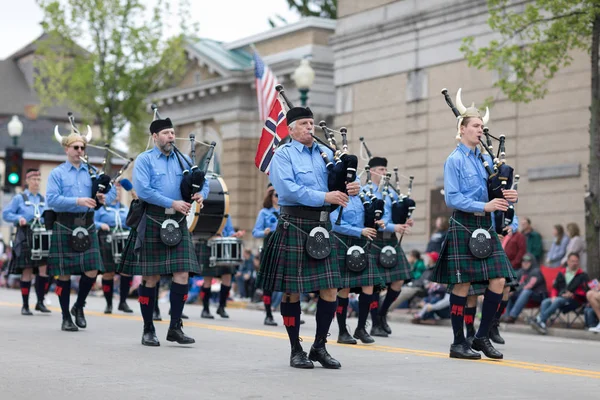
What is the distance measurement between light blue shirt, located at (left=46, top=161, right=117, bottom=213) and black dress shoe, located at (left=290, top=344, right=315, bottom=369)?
385cm

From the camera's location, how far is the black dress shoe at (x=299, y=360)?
784cm

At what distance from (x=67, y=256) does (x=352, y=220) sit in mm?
2810

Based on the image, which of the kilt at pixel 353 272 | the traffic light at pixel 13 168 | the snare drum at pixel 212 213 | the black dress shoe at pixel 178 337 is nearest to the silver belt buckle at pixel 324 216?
the black dress shoe at pixel 178 337

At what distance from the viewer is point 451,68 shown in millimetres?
21531

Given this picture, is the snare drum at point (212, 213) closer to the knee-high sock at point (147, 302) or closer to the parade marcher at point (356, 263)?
the parade marcher at point (356, 263)

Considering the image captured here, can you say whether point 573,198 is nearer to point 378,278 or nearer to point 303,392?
point 378,278

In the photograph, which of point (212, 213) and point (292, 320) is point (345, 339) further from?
point (212, 213)

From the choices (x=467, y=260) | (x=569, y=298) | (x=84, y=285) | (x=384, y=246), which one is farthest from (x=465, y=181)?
(x=569, y=298)

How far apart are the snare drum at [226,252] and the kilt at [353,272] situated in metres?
3.57

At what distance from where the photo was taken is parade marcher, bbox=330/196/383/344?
35.6ft

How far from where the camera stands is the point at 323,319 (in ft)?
26.1

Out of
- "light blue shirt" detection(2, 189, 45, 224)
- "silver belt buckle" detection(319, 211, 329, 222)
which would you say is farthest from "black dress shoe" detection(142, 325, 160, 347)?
"light blue shirt" detection(2, 189, 45, 224)

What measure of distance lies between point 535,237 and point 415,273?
2.37 meters

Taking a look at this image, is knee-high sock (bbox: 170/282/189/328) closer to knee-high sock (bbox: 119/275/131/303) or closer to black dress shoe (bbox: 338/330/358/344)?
black dress shoe (bbox: 338/330/358/344)
